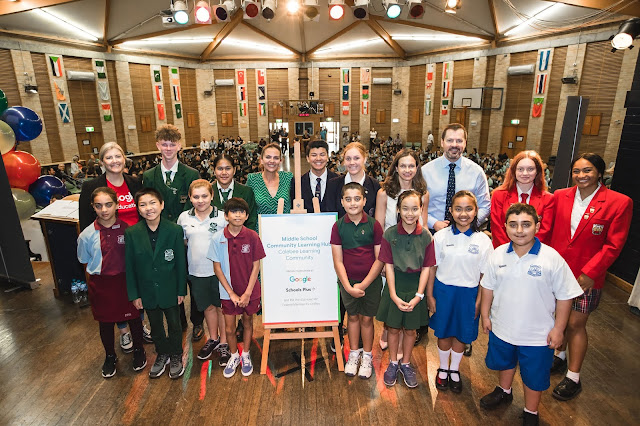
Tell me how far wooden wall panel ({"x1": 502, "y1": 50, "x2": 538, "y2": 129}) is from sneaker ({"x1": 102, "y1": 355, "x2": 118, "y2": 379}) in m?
15.7

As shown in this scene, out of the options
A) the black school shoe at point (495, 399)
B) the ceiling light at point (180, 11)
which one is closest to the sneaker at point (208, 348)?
the black school shoe at point (495, 399)

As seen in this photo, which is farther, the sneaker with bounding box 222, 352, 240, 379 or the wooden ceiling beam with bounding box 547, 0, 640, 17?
the wooden ceiling beam with bounding box 547, 0, 640, 17

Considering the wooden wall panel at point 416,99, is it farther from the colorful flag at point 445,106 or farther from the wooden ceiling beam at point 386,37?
the colorful flag at point 445,106

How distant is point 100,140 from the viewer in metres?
15.3

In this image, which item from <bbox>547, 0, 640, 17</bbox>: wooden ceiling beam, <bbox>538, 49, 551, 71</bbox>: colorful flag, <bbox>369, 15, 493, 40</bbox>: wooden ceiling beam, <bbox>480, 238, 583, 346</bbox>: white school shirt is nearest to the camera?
<bbox>480, 238, 583, 346</bbox>: white school shirt

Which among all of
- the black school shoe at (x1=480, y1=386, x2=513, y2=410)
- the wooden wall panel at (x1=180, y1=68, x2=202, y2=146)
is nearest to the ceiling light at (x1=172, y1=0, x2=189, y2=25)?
the black school shoe at (x1=480, y1=386, x2=513, y2=410)

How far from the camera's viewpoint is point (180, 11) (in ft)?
28.0

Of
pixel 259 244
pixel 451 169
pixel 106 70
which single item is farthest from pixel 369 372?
pixel 106 70

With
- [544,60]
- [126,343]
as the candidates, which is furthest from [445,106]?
[126,343]

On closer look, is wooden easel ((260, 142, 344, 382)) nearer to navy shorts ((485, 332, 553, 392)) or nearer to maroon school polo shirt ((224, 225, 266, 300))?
maroon school polo shirt ((224, 225, 266, 300))

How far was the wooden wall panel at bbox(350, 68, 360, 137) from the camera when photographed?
20.2m

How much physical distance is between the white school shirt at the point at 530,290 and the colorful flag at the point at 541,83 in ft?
45.8

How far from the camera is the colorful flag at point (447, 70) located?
17108mm

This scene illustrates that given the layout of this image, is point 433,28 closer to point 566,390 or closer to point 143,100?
point 143,100
